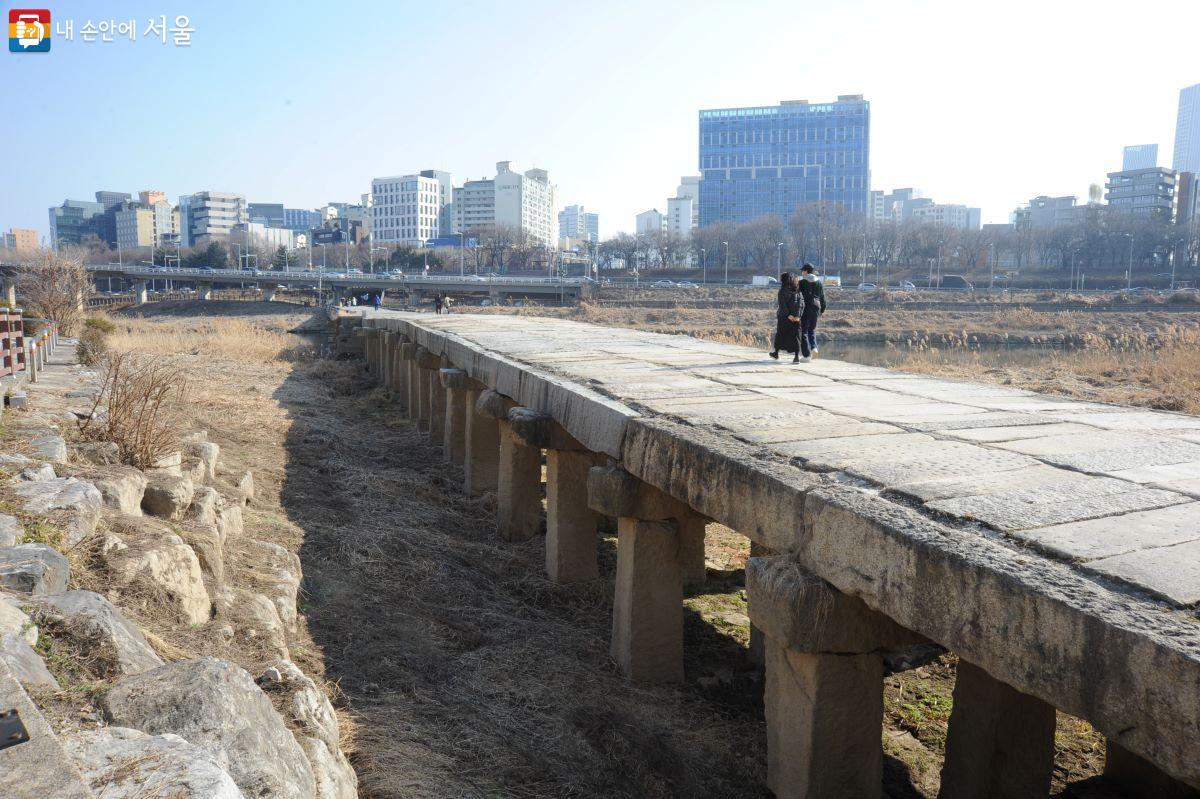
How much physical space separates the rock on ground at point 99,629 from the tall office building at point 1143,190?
13455cm

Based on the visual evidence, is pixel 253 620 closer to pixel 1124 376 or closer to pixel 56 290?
pixel 1124 376

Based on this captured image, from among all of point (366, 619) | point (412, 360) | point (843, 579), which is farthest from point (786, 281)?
point (412, 360)

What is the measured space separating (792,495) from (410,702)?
8.73 ft

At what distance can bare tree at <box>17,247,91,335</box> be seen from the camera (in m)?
21.8

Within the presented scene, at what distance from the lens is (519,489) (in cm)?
927

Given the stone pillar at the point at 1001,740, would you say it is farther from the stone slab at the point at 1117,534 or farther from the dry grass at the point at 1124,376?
the dry grass at the point at 1124,376

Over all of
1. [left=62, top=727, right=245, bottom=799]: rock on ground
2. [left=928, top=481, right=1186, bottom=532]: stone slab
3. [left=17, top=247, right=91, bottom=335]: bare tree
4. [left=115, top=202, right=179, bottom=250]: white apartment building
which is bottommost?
[left=62, top=727, right=245, bottom=799]: rock on ground

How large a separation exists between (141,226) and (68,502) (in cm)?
17681

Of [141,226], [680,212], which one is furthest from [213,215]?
[680,212]

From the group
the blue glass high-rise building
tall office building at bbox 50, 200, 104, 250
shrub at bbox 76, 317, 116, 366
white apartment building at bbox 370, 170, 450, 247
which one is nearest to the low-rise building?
tall office building at bbox 50, 200, 104, 250

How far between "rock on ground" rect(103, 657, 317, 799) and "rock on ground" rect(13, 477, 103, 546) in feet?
6.00

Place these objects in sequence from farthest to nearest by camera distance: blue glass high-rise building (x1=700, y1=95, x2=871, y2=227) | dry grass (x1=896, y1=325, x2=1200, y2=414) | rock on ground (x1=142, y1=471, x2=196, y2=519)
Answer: blue glass high-rise building (x1=700, y1=95, x2=871, y2=227), dry grass (x1=896, y1=325, x2=1200, y2=414), rock on ground (x1=142, y1=471, x2=196, y2=519)

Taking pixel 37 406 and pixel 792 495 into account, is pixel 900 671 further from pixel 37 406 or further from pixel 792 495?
pixel 37 406

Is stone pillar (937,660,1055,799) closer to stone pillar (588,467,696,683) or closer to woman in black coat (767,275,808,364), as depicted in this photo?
stone pillar (588,467,696,683)
